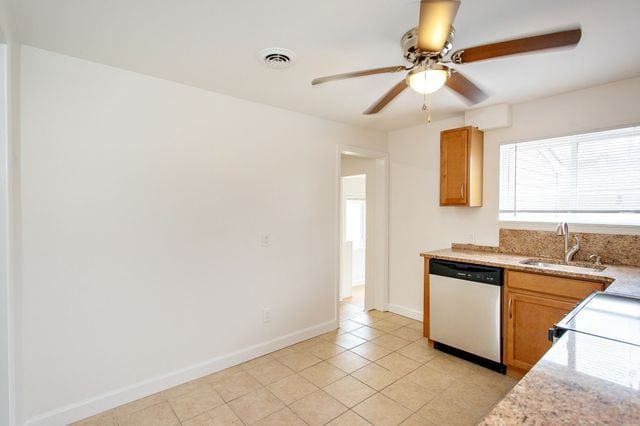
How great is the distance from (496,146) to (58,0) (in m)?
3.56

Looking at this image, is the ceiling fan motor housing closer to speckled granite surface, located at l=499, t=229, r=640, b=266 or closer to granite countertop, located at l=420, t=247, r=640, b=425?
granite countertop, located at l=420, t=247, r=640, b=425

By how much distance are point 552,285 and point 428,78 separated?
1845mm

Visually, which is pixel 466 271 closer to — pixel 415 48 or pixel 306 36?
pixel 415 48

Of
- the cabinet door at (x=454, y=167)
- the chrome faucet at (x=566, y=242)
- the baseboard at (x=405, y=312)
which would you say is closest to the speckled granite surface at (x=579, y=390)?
the chrome faucet at (x=566, y=242)

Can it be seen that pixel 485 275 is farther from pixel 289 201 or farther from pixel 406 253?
pixel 289 201

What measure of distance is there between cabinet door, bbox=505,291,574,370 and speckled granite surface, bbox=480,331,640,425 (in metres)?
1.50

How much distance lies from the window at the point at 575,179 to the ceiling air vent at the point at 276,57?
237 cm

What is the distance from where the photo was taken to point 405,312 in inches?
161

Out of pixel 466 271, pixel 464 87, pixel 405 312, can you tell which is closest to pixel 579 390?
pixel 464 87

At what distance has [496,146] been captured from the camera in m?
3.28

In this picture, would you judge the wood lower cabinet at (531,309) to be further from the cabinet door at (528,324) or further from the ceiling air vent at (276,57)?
the ceiling air vent at (276,57)

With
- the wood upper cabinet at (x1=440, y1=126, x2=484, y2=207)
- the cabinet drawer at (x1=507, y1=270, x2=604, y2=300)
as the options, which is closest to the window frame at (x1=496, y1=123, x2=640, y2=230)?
the wood upper cabinet at (x1=440, y1=126, x2=484, y2=207)

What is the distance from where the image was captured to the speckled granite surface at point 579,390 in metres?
0.73

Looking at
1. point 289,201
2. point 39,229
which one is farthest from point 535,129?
point 39,229
